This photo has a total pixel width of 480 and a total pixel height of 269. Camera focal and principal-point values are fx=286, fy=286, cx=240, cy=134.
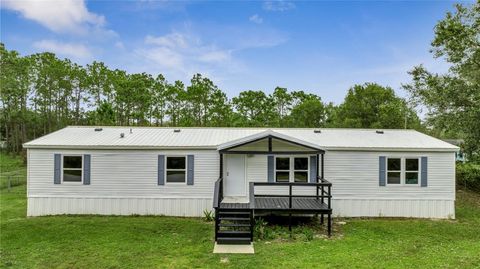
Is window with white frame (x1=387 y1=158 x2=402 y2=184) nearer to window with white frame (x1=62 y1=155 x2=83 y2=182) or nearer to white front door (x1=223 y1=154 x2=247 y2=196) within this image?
white front door (x1=223 y1=154 x2=247 y2=196)

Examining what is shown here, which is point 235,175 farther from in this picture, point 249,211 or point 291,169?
point 249,211

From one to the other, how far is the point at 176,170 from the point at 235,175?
2467mm

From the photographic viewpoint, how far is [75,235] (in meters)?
9.23

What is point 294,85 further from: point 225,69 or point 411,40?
point 411,40

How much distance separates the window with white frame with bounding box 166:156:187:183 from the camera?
11.9 metres

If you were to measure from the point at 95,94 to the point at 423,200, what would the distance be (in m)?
34.1

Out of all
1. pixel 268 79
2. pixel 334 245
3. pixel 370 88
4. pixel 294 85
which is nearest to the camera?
pixel 334 245

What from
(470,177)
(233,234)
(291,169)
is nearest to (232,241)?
(233,234)

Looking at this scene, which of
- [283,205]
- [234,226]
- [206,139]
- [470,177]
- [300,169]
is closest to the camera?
[234,226]

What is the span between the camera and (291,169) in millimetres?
12000

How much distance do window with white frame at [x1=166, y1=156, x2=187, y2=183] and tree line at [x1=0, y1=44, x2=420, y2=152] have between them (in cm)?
1991

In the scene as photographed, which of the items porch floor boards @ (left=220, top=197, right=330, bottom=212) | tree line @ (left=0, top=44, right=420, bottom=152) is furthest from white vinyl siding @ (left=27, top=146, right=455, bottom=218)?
tree line @ (left=0, top=44, right=420, bottom=152)

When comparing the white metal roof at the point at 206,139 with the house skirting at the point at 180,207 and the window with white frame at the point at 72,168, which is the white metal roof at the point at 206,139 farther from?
the house skirting at the point at 180,207

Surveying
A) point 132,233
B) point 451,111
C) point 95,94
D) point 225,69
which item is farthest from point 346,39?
point 95,94
